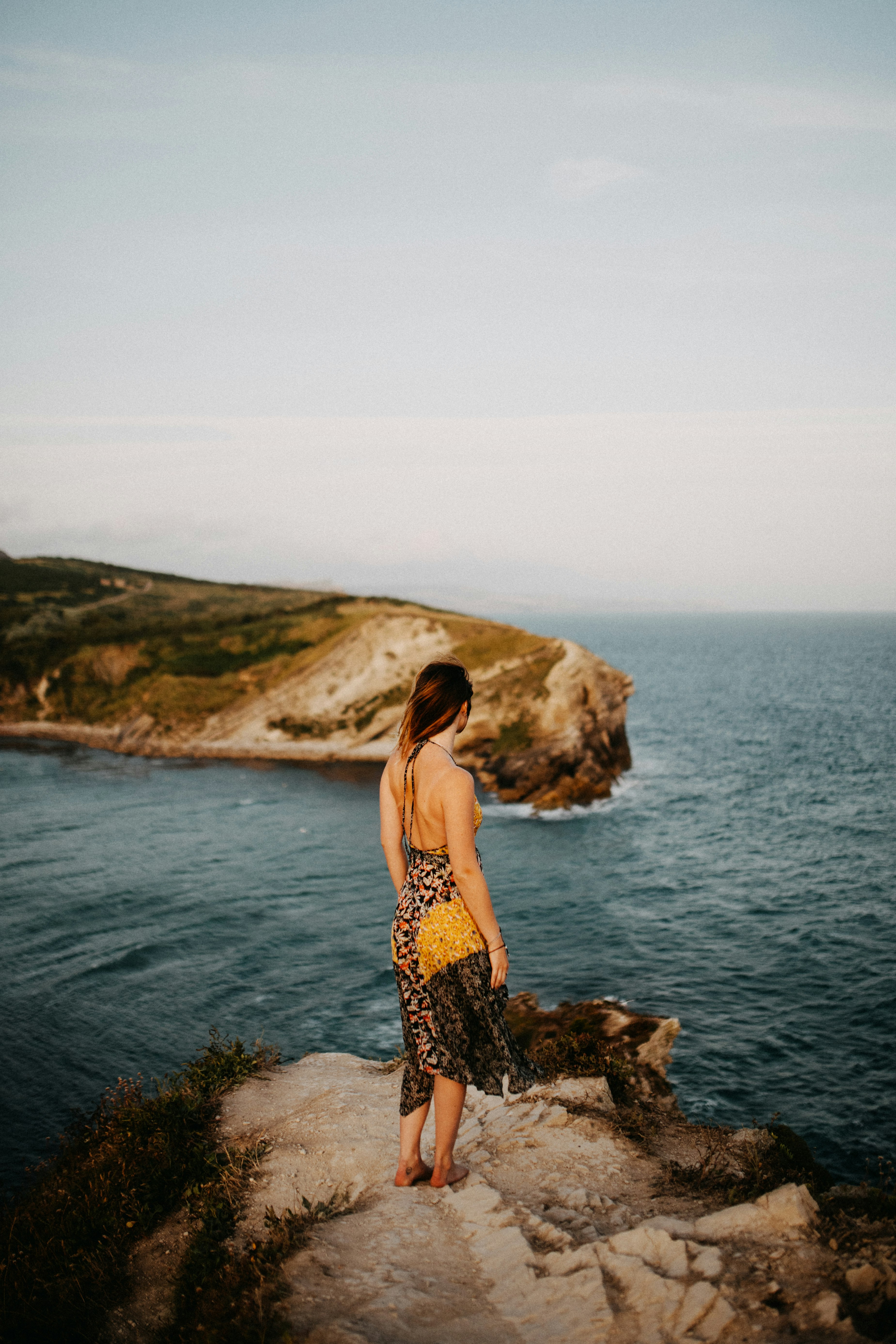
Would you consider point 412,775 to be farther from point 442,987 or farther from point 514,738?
point 514,738

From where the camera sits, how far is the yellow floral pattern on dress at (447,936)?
18.5 feet

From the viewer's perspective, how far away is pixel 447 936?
563 cm

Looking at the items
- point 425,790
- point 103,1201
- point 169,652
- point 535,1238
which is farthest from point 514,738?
point 425,790

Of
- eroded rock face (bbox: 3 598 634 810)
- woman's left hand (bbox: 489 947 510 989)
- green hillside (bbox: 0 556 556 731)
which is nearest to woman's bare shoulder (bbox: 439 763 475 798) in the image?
woman's left hand (bbox: 489 947 510 989)

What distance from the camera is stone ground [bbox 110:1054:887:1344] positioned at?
466 centimetres

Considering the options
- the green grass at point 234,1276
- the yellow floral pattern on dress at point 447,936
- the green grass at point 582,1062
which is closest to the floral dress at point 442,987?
the yellow floral pattern on dress at point 447,936

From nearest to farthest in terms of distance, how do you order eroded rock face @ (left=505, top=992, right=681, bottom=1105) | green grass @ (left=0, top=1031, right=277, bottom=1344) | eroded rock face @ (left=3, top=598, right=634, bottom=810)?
green grass @ (left=0, top=1031, right=277, bottom=1344) < eroded rock face @ (left=505, top=992, right=681, bottom=1105) < eroded rock face @ (left=3, top=598, right=634, bottom=810)

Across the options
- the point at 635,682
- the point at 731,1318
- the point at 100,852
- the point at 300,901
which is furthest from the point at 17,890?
the point at 635,682

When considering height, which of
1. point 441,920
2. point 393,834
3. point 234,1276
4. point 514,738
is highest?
point 393,834

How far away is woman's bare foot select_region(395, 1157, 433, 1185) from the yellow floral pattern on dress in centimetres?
195

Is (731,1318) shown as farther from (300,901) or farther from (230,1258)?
(300,901)

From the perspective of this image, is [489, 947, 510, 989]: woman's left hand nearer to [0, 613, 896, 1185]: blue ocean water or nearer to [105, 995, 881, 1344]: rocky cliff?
[105, 995, 881, 1344]: rocky cliff

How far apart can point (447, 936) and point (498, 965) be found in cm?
41

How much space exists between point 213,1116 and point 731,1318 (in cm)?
588
